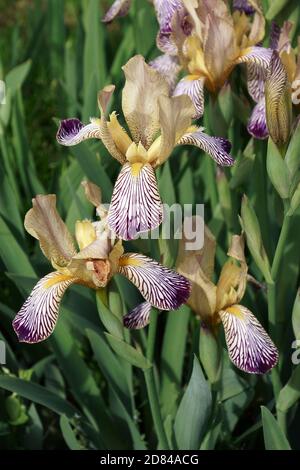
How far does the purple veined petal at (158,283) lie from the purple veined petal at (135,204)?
10cm

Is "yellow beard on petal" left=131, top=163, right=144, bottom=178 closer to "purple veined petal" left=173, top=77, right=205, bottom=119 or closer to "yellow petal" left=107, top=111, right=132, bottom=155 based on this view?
"yellow petal" left=107, top=111, right=132, bottom=155

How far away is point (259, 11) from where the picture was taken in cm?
144

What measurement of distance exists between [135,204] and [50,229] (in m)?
0.19

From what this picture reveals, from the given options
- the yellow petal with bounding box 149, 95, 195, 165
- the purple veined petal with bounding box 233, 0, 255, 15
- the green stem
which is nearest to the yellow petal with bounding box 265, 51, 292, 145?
the yellow petal with bounding box 149, 95, 195, 165

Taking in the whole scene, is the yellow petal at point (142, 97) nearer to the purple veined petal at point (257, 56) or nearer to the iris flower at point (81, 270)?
the iris flower at point (81, 270)

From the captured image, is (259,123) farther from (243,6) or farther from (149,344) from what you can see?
(149,344)

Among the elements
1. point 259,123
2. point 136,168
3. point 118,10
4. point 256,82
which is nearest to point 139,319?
point 136,168

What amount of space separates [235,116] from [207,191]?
0.27 m

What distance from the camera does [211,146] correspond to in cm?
120

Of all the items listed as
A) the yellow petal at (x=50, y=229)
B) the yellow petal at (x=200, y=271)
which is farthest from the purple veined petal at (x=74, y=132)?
the yellow petal at (x=200, y=271)

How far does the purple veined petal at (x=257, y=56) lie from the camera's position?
55.9 inches

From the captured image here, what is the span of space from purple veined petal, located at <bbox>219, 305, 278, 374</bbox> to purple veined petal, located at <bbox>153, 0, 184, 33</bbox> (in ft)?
1.94

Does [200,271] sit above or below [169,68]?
below

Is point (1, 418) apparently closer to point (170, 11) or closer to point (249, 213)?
point (249, 213)
